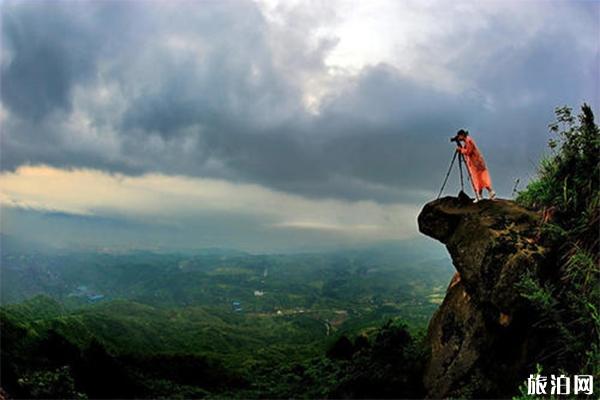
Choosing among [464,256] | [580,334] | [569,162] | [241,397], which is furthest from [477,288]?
[241,397]

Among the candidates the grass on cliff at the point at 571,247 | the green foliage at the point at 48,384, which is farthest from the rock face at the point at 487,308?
the green foliage at the point at 48,384

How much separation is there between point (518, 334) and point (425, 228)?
3.82 m

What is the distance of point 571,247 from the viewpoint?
987cm

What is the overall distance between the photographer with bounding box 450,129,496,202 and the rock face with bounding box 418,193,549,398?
0.50m

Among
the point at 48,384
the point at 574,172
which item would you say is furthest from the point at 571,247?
the point at 48,384

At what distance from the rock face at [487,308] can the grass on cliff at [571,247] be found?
425mm

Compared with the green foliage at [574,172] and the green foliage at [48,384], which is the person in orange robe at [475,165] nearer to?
the green foliage at [574,172]

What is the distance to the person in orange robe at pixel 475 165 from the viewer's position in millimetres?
12133

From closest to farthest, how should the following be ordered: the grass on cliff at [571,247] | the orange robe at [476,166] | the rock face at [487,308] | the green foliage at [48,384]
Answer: the grass on cliff at [571,247], the rock face at [487,308], the green foliage at [48,384], the orange robe at [476,166]

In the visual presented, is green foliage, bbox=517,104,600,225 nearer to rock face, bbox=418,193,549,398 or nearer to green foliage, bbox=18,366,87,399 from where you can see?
rock face, bbox=418,193,549,398

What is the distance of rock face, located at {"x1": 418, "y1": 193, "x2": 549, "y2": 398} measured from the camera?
32.1 ft

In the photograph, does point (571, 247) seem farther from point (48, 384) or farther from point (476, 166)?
point (48, 384)

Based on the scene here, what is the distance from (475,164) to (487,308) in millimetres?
3588

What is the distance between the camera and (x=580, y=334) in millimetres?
8469
